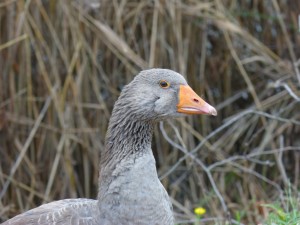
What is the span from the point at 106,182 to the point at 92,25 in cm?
265

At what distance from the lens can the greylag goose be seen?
3768 millimetres

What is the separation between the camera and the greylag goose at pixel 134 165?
3.77 meters

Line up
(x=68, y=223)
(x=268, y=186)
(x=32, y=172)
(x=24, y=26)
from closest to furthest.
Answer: (x=68, y=223)
(x=24, y=26)
(x=32, y=172)
(x=268, y=186)

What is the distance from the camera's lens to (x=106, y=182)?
3.93 metres

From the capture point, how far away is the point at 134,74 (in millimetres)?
6598

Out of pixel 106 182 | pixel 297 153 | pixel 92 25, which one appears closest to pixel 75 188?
pixel 92 25

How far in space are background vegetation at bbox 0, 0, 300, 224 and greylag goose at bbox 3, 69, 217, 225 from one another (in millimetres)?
2086

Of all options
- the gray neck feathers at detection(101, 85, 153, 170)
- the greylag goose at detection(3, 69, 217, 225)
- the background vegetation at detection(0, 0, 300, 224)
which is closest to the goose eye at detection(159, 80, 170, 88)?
the greylag goose at detection(3, 69, 217, 225)

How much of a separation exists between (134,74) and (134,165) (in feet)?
9.13

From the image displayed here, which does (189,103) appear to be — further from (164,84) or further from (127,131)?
(127,131)

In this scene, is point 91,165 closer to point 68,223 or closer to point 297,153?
point 297,153

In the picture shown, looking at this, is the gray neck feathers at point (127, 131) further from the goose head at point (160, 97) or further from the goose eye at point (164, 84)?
the goose eye at point (164, 84)

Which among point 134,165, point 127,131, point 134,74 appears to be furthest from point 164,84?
point 134,74

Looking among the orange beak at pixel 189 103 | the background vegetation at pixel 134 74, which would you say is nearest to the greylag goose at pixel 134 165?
the orange beak at pixel 189 103
